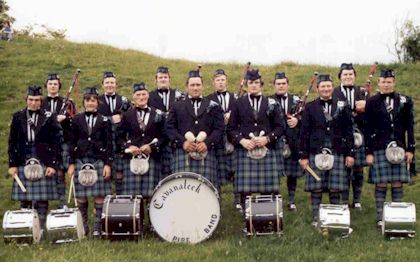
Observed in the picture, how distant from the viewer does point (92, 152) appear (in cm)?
826

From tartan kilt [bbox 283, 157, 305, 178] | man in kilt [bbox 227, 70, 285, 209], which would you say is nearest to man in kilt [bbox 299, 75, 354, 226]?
man in kilt [bbox 227, 70, 285, 209]

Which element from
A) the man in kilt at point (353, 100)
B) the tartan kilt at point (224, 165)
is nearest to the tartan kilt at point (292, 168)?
the man in kilt at point (353, 100)

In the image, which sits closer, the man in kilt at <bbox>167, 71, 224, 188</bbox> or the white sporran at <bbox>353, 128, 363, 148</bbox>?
the man in kilt at <bbox>167, 71, 224, 188</bbox>

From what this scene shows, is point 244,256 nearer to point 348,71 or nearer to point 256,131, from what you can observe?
point 256,131

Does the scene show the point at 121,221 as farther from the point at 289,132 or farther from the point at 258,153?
the point at 289,132

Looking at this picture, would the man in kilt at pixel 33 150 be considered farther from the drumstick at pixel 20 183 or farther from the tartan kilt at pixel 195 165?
the tartan kilt at pixel 195 165

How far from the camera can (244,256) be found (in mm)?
7074

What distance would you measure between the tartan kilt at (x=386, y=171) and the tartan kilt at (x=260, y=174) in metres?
1.33

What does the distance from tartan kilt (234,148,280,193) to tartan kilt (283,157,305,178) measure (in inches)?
46.2

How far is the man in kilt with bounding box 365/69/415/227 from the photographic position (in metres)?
8.22

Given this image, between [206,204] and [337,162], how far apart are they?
1.99 meters

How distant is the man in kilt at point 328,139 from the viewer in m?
8.28

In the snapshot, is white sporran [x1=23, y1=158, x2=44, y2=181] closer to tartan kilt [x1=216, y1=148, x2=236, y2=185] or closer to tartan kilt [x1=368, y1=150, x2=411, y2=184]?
tartan kilt [x1=216, y1=148, x2=236, y2=185]

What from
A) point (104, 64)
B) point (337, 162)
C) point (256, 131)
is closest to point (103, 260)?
point (256, 131)
